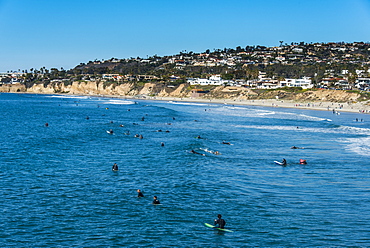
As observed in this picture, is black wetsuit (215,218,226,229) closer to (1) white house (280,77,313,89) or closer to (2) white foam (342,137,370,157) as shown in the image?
(2) white foam (342,137,370,157)

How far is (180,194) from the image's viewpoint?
2911cm

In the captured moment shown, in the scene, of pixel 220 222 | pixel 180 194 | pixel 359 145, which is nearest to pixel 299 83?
pixel 359 145

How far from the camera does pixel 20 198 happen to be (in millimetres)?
27078

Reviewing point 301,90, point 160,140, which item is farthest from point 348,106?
point 160,140

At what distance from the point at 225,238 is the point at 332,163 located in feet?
75.3

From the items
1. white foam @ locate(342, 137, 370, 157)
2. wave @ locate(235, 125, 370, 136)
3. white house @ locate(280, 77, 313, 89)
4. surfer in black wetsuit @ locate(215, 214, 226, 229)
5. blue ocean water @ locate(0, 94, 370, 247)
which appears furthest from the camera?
white house @ locate(280, 77, 313, 89)

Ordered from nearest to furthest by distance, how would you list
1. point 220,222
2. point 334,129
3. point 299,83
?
point 220,222
point 334,129
point 299,83

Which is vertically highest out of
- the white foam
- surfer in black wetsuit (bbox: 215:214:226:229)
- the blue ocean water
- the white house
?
the white house

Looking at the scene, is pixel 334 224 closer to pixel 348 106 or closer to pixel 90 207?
pixel 90 207

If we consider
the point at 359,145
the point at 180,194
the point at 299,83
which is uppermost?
→ the point at 299,83

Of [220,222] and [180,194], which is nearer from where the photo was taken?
[220,222]

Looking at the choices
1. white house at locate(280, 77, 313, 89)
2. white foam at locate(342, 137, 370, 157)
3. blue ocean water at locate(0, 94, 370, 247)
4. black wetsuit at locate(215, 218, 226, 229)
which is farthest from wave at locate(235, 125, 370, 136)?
white house at locate(280, 77, 313, 89)

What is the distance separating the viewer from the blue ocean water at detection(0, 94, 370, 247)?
70.0ft

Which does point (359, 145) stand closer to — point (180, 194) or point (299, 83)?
point (180, 194)
